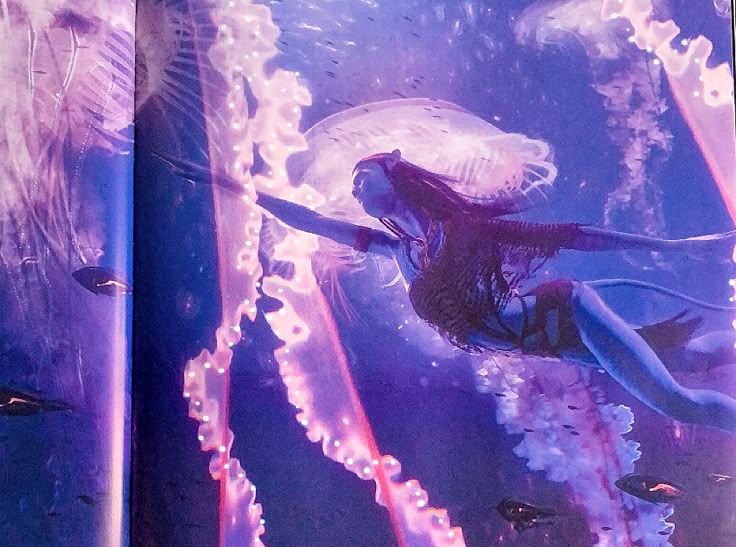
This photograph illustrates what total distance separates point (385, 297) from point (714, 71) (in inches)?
35.5

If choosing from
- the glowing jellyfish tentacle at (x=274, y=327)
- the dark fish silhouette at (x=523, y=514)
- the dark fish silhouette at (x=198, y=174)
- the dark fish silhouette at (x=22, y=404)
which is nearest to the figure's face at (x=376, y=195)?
the glowing jellyfish tentacle at (x=274, y=327)

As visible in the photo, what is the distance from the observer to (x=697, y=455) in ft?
4.97

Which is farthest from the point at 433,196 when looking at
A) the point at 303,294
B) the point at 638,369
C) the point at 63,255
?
the point at 63,255

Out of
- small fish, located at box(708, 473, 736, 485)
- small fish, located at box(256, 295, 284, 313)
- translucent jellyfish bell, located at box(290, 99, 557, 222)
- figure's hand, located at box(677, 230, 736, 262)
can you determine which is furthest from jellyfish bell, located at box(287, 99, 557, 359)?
small fish, located at box(708, 473, 736, 485)

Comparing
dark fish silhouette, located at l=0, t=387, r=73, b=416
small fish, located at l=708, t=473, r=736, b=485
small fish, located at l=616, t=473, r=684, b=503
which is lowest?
dark fish silhouette, located at l=0, t=387, r=73, b=416

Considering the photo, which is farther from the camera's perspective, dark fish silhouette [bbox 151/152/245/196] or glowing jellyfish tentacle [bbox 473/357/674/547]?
dark fish silhouette [bbox 151/152/245/196]

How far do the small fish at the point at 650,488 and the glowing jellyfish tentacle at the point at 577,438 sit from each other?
0.01 metres

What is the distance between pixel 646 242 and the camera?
5.07ft

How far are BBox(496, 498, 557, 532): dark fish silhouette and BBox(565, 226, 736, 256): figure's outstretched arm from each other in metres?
0.59

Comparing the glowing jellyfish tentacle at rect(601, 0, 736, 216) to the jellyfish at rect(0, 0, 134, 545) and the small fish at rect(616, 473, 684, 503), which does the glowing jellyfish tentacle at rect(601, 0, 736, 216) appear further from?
Answer: the jellyfish at rect(0, 0, 134, 545)

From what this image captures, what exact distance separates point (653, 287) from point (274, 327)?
0.86 m

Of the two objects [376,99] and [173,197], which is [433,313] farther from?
[173,197]

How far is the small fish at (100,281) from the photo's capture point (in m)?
1.58

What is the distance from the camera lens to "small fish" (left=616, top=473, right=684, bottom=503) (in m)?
1.51
